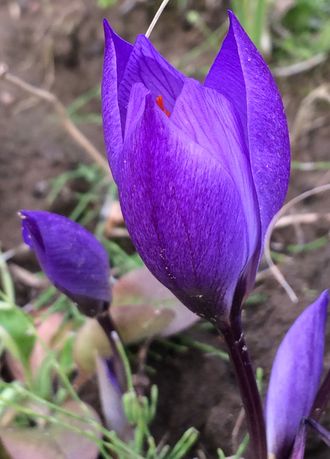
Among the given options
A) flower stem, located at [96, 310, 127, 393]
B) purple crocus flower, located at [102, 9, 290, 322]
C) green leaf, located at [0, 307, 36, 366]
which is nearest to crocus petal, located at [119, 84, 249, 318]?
purple crocus flower, located at [102, 9, 290, 322]

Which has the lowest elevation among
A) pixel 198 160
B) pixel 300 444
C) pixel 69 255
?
pixel 300 444

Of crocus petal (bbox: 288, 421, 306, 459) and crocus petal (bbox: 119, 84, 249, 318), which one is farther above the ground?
crocus petal (bbox: 119, 84, 249, 318)

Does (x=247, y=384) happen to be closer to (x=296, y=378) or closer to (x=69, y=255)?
(x=296, y=378)

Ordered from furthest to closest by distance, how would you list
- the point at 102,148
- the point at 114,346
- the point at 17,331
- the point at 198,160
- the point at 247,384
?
the point at 102,148 → the point at 17,331 → the point at 114,346 → the point at 247,384 → the point at 198,160

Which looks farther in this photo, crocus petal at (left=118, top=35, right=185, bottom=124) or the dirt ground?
the dirt ground

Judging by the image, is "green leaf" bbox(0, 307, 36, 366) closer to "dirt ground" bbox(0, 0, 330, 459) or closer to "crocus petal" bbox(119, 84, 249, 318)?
"dirt ground" bbox(0, 0, 330, 459)

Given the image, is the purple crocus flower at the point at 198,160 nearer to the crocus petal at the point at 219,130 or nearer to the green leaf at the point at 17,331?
the crocus petal at the point at 219,130

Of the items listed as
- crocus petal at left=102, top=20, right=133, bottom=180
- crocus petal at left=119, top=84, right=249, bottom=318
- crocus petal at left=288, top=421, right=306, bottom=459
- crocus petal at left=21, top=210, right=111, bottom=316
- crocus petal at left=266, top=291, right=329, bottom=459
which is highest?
crocus petal at left=102, top=20, right=133, bottom=180

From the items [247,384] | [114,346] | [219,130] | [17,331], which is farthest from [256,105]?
[17,331]
